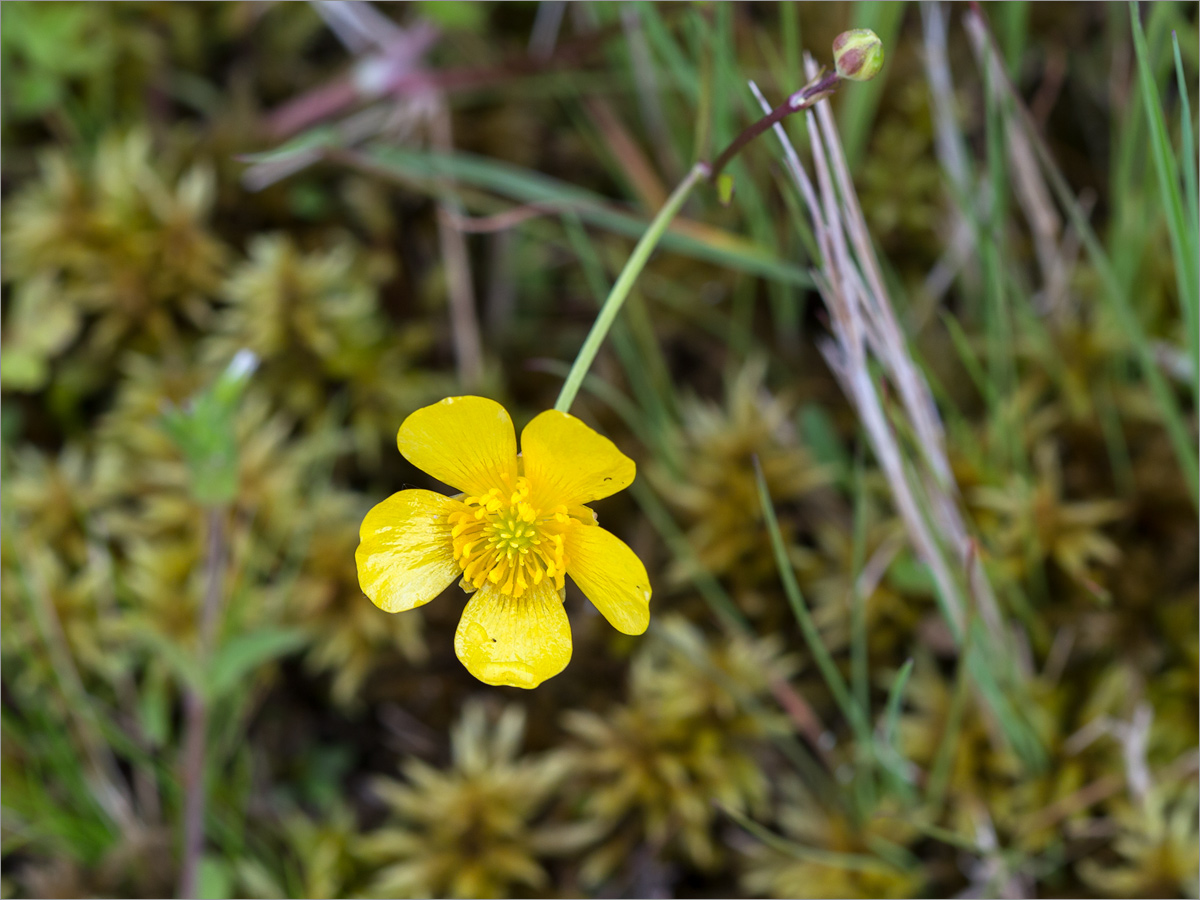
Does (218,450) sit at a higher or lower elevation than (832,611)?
higher

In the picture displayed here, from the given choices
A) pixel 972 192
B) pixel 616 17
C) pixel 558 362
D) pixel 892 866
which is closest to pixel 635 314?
pixel 558 362

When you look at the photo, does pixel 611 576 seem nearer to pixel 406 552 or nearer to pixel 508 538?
pixel 508 538

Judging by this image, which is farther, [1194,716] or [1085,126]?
[1085,126]

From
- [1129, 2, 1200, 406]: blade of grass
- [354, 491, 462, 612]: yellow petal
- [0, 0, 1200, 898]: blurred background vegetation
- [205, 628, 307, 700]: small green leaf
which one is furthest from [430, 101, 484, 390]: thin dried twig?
[1129, 2, 1200, 406]: blade of grass

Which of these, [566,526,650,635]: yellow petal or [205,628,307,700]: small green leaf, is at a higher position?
[566,526,650,635]: yellow petal

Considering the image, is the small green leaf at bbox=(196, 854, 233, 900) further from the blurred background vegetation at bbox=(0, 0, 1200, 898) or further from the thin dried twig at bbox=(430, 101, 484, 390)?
the thin dried twig at bbox=(430, 101, 484, 390)

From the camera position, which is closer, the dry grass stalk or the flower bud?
the flower bud

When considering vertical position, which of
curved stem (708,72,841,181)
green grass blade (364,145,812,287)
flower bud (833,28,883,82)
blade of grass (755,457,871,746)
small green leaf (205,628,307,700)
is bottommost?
small green leaf (205,628,307,700)

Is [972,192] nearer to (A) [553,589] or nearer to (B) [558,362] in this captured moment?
(B) [558,362]

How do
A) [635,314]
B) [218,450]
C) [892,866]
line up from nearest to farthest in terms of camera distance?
1. [218,450]
2. [892,866]
3. [635,314]
